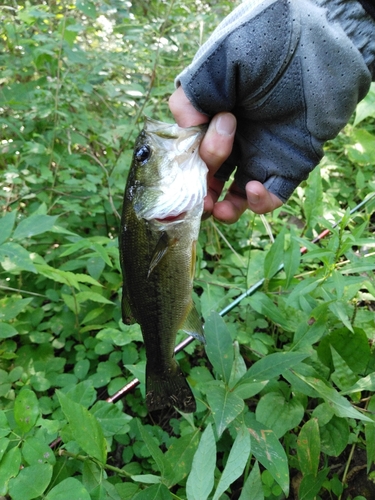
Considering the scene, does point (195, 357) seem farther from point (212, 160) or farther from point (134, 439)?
point (212, 160)

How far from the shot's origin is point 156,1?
3.94 meters

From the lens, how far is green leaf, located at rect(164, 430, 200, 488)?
130 centimetres

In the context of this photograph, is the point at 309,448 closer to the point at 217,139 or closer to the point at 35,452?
the point at 35,452

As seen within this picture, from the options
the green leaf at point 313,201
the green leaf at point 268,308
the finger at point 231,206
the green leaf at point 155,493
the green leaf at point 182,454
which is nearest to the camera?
the green leaf at point 155,493

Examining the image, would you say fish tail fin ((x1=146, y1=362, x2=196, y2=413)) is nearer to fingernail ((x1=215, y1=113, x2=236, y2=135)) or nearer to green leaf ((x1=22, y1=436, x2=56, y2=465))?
green leaf ((x1=22, y1=436, x2=56, y2=465))

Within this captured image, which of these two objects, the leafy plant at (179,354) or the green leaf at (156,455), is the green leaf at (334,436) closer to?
the leafy plant at (179,354)

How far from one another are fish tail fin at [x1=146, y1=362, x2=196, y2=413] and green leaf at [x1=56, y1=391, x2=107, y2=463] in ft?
1.23

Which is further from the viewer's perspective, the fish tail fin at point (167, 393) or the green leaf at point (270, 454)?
the fish tail fin at point (167, 393)

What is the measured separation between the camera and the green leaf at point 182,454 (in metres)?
1.30

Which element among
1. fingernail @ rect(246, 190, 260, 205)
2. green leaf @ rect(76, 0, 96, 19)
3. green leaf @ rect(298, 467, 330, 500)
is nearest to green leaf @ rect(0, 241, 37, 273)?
fingernail @ rect(246, 190, 260, 205)

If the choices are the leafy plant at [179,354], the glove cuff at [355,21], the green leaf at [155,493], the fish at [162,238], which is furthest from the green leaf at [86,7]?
the green leaf at [155,493]

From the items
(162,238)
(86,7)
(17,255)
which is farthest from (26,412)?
Result: (86,7)

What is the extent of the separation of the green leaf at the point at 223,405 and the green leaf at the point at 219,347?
3.1 inches

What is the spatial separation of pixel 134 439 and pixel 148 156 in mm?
1450
